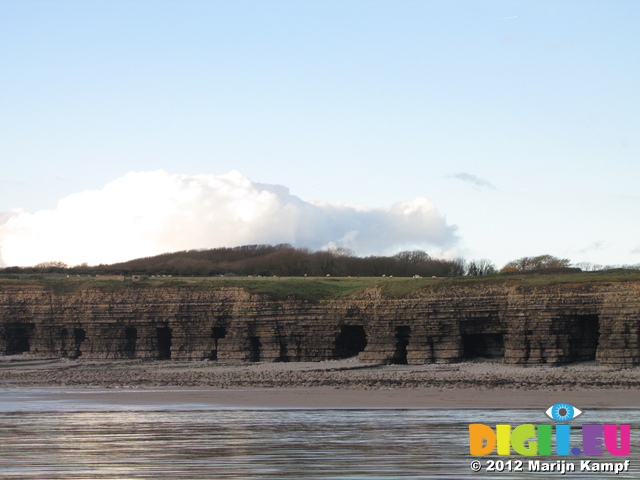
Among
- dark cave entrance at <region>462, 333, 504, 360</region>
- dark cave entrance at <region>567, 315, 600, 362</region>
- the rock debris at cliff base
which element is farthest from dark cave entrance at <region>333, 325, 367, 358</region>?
dark cave entrance at <region>567, 315, 600, 362</region>

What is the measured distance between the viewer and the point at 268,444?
51.0 feet

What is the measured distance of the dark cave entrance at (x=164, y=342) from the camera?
155 ft

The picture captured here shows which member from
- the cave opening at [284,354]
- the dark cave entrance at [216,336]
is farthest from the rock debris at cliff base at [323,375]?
the dark cave entrance at [216,336]

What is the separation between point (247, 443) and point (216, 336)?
3145 centimetres

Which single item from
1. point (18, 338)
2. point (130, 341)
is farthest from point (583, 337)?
point (18, 338)

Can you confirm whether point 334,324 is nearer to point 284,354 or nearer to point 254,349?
point 284,354

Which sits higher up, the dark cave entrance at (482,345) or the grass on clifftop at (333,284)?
the grass on clifftop at (333,284)

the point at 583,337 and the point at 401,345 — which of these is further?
the point at 401,345

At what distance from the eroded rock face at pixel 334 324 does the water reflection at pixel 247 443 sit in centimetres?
1606

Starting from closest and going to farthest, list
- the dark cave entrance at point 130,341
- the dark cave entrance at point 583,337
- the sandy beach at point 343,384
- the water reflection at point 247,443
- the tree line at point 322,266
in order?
1. the water reflection at point 247,443
2. the sandy beach at point 343,384
3. the dark cave entrance at point 583,337
4. the dark cave entrance at point 130,341
5. the tree line at point 322,266

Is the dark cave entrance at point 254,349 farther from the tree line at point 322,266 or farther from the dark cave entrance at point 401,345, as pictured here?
the tree line at point 322,266

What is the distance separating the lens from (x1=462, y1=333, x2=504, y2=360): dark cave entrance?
128 feet

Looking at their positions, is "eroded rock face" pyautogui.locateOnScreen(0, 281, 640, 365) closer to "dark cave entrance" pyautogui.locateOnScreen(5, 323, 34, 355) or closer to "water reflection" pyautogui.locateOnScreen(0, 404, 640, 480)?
"dark cave entrance" pyautogui.locateOnScreen(5, 323, 34, 355)

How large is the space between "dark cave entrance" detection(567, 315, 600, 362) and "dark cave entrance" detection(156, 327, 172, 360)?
74.3 ft
